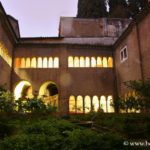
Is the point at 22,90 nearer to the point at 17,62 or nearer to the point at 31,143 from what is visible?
the point at 17,62

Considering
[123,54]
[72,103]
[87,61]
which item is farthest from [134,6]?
[72,103]

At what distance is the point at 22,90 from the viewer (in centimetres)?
2608

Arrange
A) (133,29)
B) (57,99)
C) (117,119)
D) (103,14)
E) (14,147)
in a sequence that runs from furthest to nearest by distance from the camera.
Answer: (103,14), (57,99), (133,29), (117,119), (14,147)

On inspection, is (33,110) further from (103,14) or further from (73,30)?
(103,14)

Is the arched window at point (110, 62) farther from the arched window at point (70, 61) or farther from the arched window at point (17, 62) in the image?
the arched window at point (17, 62)

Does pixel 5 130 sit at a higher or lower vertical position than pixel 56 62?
lower

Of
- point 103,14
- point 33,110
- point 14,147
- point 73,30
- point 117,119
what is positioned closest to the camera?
point 14,147

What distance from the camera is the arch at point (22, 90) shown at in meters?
24.1

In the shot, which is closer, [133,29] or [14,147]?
[14,147]

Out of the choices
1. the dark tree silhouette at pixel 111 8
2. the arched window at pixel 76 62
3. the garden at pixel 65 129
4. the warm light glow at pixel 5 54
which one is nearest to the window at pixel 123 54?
the arched window at pixel 76 62

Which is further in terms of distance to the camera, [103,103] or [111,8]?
[111,8]

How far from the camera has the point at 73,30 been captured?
99.1ft

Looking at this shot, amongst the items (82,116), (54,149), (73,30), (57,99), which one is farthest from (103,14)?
(54,149)

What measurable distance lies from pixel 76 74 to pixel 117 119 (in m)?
10.6
